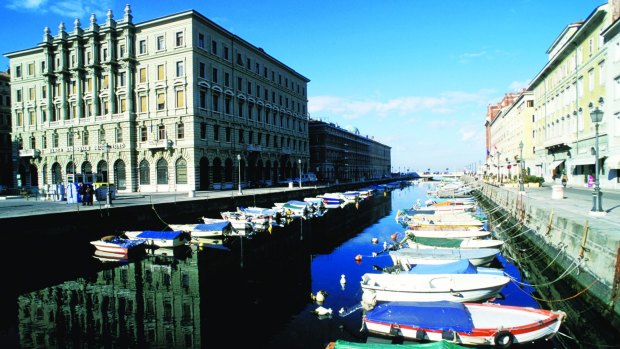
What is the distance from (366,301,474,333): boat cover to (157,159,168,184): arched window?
5194 centimetres

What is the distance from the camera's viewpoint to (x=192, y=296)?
17.2 metres

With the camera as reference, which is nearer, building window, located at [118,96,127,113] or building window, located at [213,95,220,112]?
building window, located at [213,95,220,112]

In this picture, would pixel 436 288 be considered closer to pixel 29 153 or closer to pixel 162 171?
pixel 162 171

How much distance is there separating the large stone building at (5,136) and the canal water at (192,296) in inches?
2870

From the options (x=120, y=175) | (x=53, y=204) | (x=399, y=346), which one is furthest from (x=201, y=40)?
(x=399, y=346)

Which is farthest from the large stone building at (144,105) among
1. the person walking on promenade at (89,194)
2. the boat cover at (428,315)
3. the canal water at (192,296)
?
the boat cover at (428,315)

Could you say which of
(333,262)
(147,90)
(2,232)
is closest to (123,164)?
(147,90)

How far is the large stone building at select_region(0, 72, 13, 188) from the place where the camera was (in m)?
80.1

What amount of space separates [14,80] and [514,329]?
299ft

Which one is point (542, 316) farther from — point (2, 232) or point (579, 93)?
point (579, 93)

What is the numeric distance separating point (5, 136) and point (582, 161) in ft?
352

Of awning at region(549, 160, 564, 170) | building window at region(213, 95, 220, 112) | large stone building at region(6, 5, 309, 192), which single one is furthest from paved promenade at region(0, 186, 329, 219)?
awning at region(549, 160, 564, 170)

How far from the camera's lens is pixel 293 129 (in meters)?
85.2

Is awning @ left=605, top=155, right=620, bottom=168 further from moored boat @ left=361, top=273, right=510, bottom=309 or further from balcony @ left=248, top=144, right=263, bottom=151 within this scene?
balcony @ left=248, top=144, right=263, bottom=151
